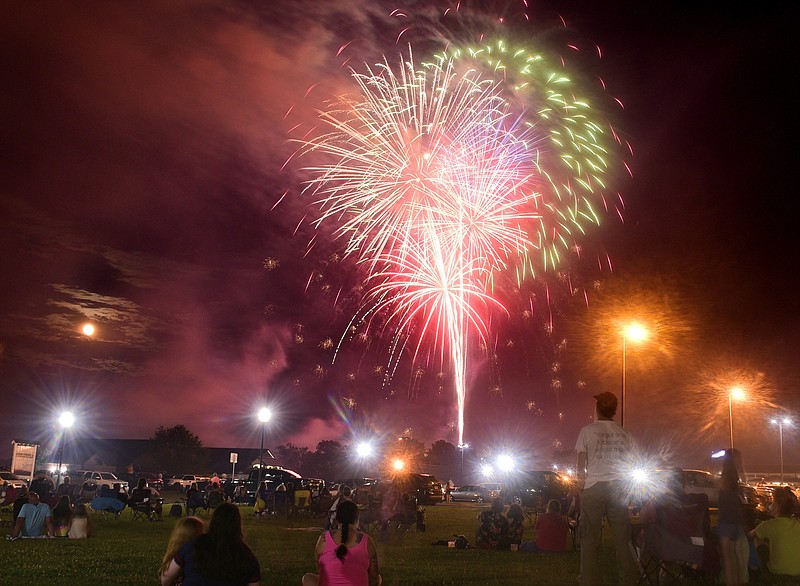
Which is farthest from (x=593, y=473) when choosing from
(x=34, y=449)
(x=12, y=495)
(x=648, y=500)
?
(x=34, y=449)

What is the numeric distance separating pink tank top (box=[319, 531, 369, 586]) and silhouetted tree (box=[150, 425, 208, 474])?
111 metres

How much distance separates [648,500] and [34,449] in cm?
5242

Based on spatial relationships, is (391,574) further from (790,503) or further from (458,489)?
(458,489)

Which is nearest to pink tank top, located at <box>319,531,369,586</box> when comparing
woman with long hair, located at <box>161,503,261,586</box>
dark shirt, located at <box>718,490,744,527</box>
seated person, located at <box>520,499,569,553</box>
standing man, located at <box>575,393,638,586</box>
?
woman with long hair, located at <box>161,503,261,586</box>

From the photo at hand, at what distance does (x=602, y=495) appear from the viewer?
338 inches

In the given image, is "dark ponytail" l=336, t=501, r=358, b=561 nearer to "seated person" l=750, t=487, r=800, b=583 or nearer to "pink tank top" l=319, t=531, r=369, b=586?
"pink tank top" l=319, t=531, r=369, b=586

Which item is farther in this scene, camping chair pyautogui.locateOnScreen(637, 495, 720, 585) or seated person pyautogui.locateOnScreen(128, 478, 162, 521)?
seated person pyautogui.locateOnScreen(128, 478, 162, 521)

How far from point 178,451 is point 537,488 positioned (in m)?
87.9

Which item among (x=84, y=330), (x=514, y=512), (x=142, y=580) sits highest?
(x=84, y=330)

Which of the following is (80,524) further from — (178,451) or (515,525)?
(178,451)

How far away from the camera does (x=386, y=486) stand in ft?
74.8

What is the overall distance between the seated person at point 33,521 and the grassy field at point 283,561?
0.56 m

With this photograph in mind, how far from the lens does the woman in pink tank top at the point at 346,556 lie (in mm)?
7168

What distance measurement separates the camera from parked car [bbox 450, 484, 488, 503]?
54625 mm
